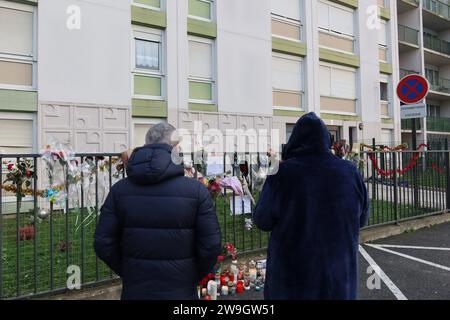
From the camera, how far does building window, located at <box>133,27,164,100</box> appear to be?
493 inches

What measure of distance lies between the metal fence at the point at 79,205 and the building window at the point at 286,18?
10.1 meters

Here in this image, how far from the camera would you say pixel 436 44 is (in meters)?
28.3

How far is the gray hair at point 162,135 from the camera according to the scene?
237 centimetres

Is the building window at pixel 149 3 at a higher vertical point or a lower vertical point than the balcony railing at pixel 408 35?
lower

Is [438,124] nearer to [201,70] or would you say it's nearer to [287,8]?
[287,8]

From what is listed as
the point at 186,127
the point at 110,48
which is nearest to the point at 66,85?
the point at 110,48

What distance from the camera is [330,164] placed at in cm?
241

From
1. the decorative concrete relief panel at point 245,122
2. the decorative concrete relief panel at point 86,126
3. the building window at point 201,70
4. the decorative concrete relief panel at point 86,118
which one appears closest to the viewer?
the decorative concrete relief panel at point 86,126

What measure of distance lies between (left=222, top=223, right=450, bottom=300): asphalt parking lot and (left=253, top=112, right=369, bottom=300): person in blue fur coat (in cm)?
192

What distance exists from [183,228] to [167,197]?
0.21 metres

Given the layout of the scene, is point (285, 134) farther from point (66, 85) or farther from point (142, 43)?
point (66, 85)

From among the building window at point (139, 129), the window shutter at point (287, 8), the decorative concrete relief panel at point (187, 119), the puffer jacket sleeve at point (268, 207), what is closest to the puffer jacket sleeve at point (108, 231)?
the puffer jacket sleeve at point (268, 207)

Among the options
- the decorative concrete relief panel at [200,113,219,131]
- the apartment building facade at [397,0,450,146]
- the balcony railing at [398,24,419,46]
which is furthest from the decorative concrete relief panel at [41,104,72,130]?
the balcony railing at [398,24,419,46]

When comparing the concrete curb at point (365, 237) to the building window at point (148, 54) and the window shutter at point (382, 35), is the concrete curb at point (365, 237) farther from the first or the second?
the window shutter at point (382, 35)
